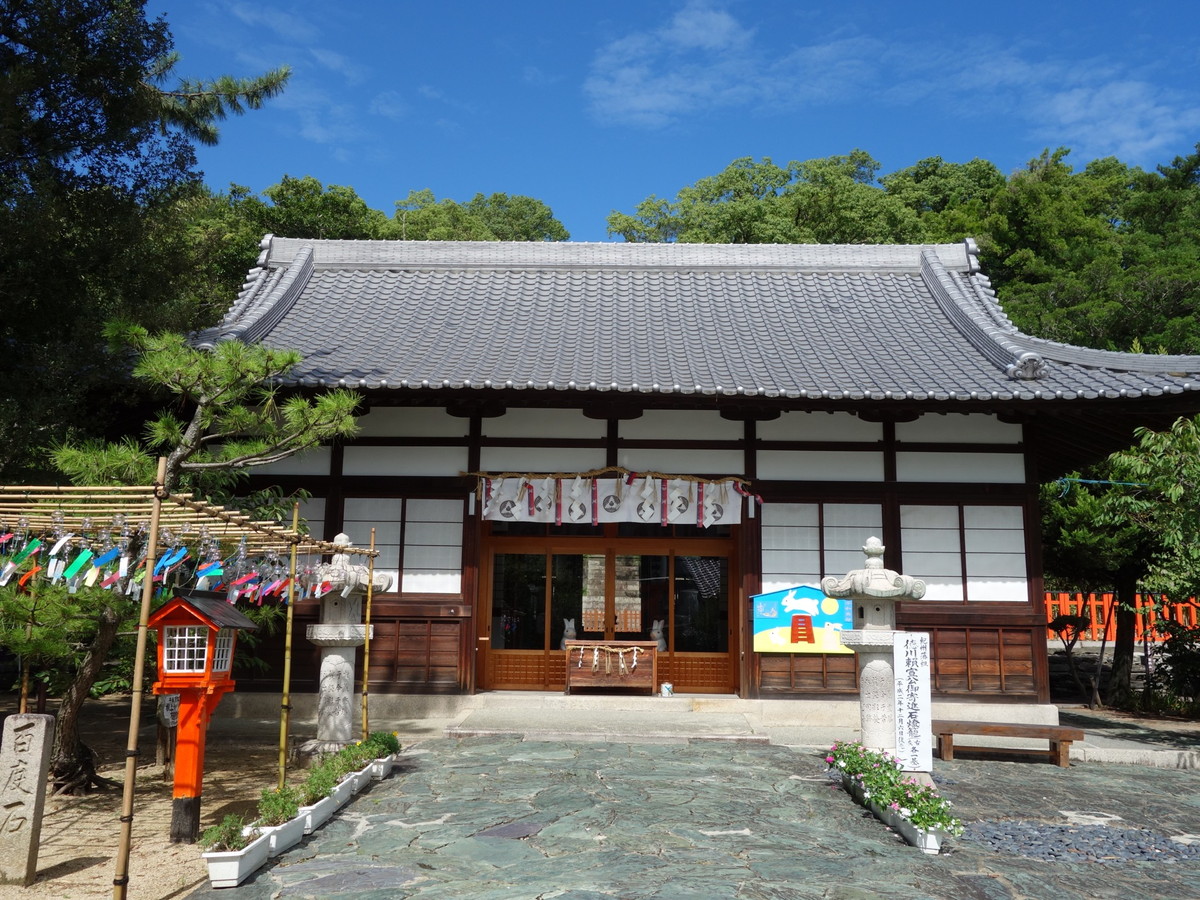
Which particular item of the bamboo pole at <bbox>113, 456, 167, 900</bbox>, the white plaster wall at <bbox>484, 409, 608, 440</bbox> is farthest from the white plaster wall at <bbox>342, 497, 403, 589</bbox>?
the bamboo pole at <bbox>113, 456, 167, 900</bbox>

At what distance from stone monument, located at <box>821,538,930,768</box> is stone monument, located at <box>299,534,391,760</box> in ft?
16.0

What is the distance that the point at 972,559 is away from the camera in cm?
1210

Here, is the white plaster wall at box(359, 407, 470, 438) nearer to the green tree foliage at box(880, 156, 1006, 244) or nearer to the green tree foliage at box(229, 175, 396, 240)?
the green tree foliage at box(229, 175, 396, 240)

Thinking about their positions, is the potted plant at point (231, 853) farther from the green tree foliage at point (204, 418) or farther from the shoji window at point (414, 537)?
the shoji window at point (414, 537)

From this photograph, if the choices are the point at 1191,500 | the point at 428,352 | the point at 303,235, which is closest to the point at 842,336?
the point at 1191,500

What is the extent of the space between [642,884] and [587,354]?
812 cm

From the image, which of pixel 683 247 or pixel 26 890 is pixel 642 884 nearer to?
pixel 26 890

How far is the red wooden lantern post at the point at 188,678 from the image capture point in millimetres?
6645

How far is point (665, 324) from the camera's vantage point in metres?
14.3

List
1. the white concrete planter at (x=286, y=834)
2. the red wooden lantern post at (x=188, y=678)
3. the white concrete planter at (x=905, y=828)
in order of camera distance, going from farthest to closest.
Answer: the red wooden lantern post at (x=188, y=678), the white concrete planter at (x=905, y=828), the white concrete planter at (x=286, y=834)

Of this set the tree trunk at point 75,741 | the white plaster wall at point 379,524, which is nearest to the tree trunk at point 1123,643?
the white plaster wall at point 379,524

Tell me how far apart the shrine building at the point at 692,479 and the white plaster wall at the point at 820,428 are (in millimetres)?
32

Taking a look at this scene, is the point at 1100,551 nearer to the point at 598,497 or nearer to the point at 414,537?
the point at 598,497

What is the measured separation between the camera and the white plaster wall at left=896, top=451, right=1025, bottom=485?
12.3 metres
